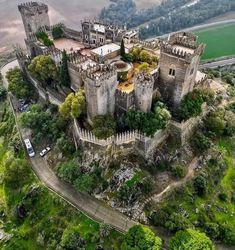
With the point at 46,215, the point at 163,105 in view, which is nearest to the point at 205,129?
the point at 163,105

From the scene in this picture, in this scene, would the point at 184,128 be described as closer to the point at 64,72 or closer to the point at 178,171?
the point at 178,171

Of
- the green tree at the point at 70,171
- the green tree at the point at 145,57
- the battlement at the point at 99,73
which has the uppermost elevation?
the battlement at the point at 99,73

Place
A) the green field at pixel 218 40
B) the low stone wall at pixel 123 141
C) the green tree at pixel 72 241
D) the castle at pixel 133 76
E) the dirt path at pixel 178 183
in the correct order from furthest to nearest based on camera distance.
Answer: the green field at pixel 218 40 → the low stone wall at pixel 123 141 → the dirt path at pixel 178 183 → the castle at pixel 133 76 → the green tree at pixel 72 241

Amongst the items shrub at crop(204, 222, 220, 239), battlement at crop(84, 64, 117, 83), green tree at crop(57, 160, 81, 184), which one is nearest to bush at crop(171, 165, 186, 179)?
shrub at crop(204, 222, 220, 239)

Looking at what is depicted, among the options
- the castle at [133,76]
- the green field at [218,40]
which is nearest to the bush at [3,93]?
the castle at [133,76]

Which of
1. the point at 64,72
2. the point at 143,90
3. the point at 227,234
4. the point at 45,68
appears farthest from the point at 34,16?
the point at 227,234

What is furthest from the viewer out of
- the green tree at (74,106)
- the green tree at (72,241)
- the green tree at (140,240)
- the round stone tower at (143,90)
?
the green tree at (74,106)

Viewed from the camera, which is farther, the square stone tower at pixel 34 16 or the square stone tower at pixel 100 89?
the square stone tower at pixel 34 16

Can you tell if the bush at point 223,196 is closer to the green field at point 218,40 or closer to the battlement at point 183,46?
the battlement at point 183,46
